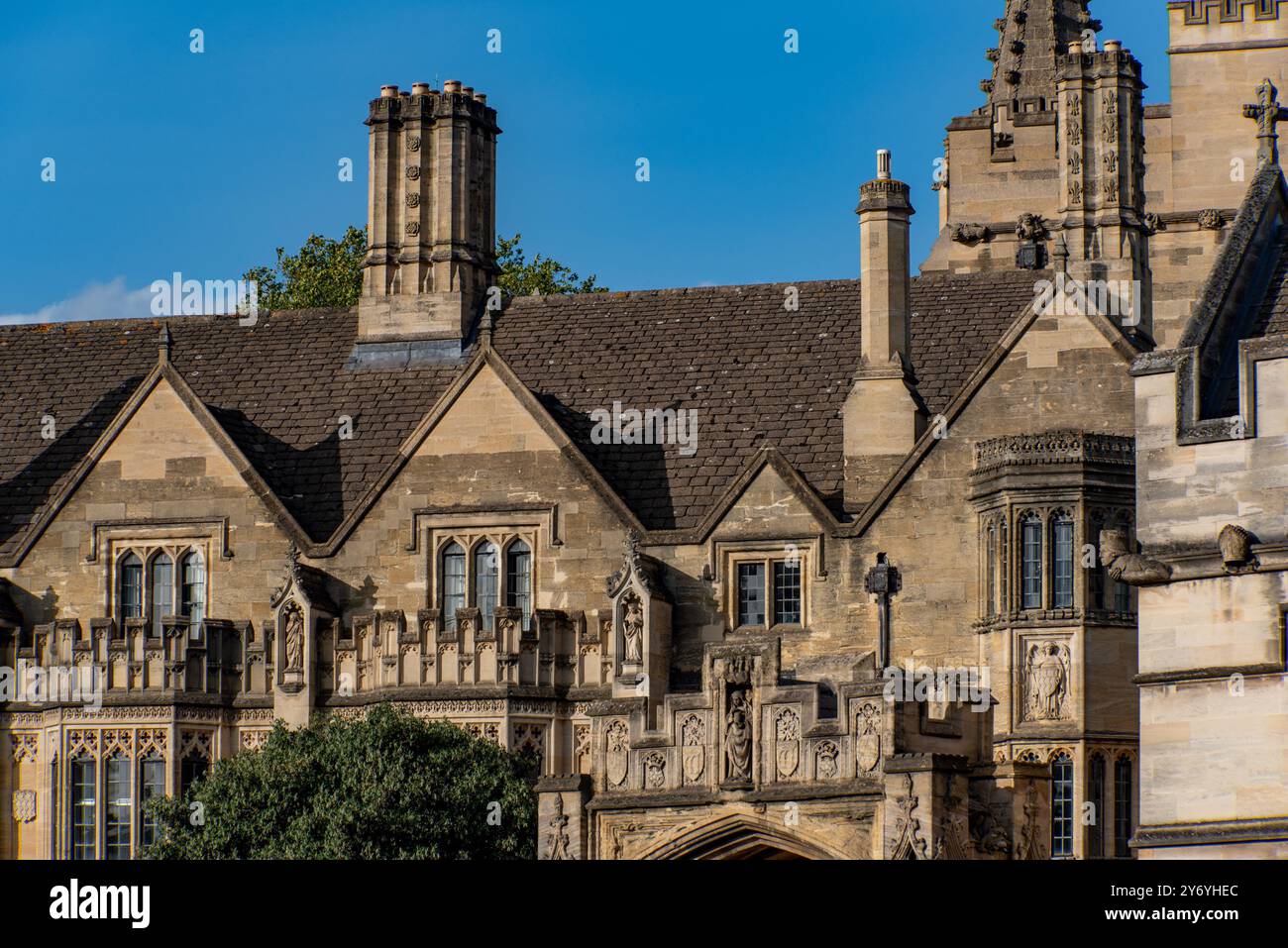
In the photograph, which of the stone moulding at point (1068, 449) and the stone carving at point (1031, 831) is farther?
the stone moulding at point (1068, 449)

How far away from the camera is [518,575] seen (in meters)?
52.6

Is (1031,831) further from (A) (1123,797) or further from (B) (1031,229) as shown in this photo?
(B) (1031,229)

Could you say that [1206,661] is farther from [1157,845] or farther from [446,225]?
[446,225]

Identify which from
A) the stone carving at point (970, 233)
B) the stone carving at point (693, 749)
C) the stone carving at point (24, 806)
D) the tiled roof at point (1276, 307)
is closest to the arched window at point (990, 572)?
the stone carving at point (693, 749)

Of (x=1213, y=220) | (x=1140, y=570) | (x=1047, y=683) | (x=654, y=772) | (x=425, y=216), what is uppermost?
(x=1213, y=220)

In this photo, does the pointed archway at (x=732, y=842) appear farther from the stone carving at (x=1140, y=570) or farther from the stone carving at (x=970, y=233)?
the stone carving at (x=970, y=233)

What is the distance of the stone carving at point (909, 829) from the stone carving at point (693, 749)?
3.31 m

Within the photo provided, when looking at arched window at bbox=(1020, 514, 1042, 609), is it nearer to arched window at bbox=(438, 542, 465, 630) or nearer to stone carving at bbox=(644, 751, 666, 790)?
stone carving at bbox=(644, 751, 666, 790)

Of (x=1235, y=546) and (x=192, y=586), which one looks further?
(x=192, y=586)

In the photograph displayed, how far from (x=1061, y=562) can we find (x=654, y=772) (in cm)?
738

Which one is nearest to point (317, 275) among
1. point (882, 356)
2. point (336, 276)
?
point (336, 276)

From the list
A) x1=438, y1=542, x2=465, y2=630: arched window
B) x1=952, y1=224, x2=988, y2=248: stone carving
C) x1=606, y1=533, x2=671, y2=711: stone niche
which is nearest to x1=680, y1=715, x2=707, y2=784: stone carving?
x1=606, y1=533, x2=671, y2=711: stone niche

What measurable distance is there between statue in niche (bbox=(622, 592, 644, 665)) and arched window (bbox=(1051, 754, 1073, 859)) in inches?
280

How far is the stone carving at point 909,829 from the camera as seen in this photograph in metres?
41.6
